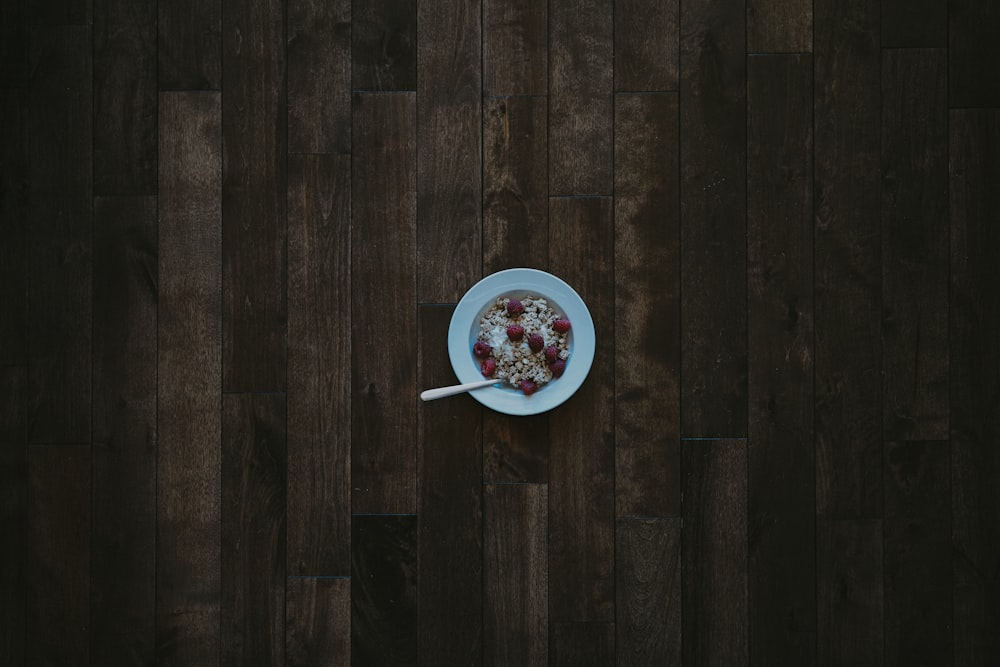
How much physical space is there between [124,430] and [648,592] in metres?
1.33

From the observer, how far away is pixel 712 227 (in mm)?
1899

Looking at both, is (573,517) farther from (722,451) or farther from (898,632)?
(898,632)

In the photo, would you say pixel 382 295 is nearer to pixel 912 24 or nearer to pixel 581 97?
pixel 581 97

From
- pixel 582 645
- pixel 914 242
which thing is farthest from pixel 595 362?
pixel 914 242

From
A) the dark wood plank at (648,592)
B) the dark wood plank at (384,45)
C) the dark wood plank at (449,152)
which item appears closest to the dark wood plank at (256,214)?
the dark wood plank at (384,45)

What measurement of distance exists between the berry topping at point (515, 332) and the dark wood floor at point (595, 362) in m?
0.17

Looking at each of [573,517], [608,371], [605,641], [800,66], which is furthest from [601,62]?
[605,641]

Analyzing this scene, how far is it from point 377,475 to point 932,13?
1744 mm

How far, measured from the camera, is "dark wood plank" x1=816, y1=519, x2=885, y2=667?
189cm

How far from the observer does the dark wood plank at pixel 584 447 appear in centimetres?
189

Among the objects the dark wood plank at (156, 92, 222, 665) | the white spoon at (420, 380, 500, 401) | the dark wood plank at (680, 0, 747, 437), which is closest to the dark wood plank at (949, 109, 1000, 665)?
the dark wood plank at (680, 0, 747, 437)

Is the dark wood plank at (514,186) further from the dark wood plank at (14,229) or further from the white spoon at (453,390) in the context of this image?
the dark wood plank at (14,229)

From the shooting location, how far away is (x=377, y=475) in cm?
190

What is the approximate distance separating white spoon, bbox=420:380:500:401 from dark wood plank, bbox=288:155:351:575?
0.23 meters
